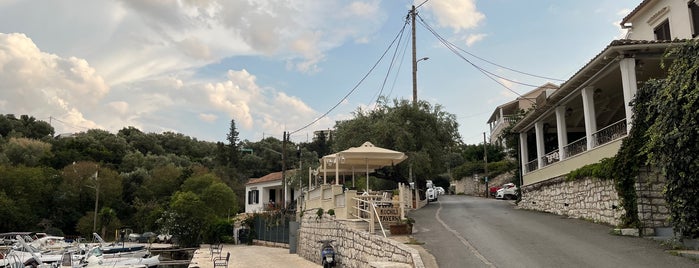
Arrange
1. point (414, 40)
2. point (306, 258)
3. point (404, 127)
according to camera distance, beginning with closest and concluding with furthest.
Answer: point (306, 258)
point (404, 127)
point (414, 40)

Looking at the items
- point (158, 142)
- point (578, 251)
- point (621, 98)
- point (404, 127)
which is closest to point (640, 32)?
point (621, 98)

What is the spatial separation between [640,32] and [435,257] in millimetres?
19187

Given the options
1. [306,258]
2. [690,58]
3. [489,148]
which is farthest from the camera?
[489,148]

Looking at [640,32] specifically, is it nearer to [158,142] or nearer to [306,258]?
[306,258]

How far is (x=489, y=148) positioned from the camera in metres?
54.2

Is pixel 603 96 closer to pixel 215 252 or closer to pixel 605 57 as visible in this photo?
pixel 605 57

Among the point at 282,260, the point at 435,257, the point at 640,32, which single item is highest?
the point at 640,32

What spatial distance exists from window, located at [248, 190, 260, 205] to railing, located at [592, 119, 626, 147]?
4422 centimetres

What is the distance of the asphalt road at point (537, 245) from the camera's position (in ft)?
30.5

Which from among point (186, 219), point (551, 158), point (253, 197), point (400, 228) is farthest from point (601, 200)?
point (253, 197)

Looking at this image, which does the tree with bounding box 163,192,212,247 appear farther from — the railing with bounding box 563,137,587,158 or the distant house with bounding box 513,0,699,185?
the railing with bounding box 563,137,587,158

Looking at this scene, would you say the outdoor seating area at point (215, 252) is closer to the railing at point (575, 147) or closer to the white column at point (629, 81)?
the railing at point (575, 147)

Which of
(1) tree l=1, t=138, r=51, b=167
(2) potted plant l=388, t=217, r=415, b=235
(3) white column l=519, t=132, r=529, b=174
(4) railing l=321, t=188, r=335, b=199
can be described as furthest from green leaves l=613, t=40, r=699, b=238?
(1) tree l=1, t=138, r=51, b=167

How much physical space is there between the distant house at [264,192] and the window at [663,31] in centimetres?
3712
